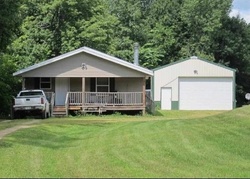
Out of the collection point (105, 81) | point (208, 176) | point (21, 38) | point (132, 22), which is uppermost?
point (132, 22)

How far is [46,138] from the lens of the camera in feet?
49.8

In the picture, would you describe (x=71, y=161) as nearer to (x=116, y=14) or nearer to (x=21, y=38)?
(x=21, y=38)

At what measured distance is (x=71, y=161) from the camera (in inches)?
408

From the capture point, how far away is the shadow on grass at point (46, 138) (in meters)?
13.4

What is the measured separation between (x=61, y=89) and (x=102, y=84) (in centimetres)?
278

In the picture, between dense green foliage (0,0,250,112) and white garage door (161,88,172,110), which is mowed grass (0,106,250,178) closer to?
white garage door (161,88,172,110)

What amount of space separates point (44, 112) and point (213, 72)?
750 inches

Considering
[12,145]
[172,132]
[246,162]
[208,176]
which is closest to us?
[208,176]

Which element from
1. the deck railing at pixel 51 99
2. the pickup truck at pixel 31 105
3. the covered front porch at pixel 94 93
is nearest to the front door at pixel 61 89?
the covered front porch at pixel 94 93

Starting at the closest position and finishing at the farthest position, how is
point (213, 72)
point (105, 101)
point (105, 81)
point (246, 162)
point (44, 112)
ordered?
point (246, 162), point (44, 112), point (105, 101), point (105, 81), point (213, 72)

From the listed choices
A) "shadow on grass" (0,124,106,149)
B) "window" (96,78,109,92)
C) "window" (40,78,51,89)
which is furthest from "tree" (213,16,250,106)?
"shadow on grass" (0,124,106,149)

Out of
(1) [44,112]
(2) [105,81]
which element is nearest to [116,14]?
(2) [105,81]

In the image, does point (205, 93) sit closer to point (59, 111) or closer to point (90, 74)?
point (90, 74)

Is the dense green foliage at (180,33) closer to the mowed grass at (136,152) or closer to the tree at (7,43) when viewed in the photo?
the tree at (7,43)
